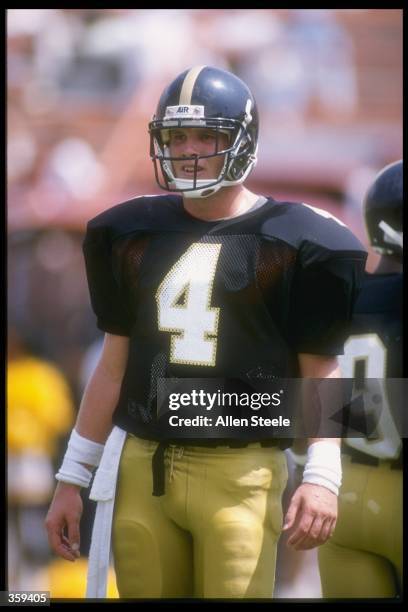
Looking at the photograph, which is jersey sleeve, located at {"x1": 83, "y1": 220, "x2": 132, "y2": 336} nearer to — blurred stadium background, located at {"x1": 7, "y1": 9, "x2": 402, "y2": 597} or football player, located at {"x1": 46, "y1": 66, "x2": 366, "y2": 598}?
football player, located at {"x1": 46, "y1": 66, "x2": 366, "y2": 598}

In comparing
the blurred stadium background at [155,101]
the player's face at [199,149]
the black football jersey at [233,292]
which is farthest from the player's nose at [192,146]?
the blurred stadium background at [155,101]

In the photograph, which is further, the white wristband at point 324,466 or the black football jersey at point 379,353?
the black football jersey at point 379,353

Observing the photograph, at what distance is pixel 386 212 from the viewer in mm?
2656

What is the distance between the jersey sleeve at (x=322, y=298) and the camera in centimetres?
213

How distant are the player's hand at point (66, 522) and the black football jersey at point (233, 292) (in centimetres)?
21

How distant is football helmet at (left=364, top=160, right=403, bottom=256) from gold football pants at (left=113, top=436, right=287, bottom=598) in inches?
28.6

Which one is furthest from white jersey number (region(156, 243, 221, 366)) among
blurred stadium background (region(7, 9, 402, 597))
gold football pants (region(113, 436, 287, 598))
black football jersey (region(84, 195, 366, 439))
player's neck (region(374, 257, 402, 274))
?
blurred stadium background (region(7, 9, 402, 597))

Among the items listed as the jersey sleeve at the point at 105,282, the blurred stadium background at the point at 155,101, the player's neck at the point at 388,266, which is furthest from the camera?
the blurred stadium background at the point at 155,101

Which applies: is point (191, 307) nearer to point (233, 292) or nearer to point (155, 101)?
point (233, 292)

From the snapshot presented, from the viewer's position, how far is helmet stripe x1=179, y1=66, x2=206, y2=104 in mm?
2186

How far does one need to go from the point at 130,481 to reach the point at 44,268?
12.9ft

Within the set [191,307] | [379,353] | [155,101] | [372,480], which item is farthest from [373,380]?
[155,101]

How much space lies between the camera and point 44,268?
6.02m

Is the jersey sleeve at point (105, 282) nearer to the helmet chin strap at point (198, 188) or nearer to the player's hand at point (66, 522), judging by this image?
the helmet chin strap at point (198, 188)
